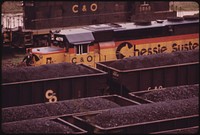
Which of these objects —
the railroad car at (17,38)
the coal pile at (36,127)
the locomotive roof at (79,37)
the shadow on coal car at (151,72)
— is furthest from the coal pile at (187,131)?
the railroad car at (17,38)

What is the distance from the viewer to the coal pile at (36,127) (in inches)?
529

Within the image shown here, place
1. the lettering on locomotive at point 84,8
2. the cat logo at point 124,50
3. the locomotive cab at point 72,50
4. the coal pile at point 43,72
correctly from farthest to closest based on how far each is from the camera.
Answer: the lettering on locomotive at point 84,8
the cat logo at point 124,50
the locomotive cab at point 72,50
the coal pile at point 43,72

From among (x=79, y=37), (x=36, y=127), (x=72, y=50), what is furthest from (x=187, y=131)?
(x=79, y=37)

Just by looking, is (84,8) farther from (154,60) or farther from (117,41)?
(154,60)

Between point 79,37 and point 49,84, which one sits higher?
point 79,37

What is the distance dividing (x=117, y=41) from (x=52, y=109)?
1021 cm

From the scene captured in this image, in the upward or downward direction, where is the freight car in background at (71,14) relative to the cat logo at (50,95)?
upward

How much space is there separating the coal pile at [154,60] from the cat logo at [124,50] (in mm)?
3938

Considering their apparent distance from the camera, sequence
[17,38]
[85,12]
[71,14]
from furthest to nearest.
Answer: [85,12] → [71,14] → [17,38]

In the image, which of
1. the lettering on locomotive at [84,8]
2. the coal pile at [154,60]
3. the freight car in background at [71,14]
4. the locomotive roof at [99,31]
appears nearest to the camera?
the coal pile at [154,60]

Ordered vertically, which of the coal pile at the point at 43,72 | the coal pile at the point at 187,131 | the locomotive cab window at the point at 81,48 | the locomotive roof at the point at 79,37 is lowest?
the coal pile at the point at 187,131

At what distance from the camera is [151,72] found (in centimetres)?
2067

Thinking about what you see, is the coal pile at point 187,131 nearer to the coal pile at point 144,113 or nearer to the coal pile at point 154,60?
the coal pile at point 144,113

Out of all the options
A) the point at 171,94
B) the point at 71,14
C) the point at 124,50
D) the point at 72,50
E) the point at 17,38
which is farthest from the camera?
the point at 71,14
